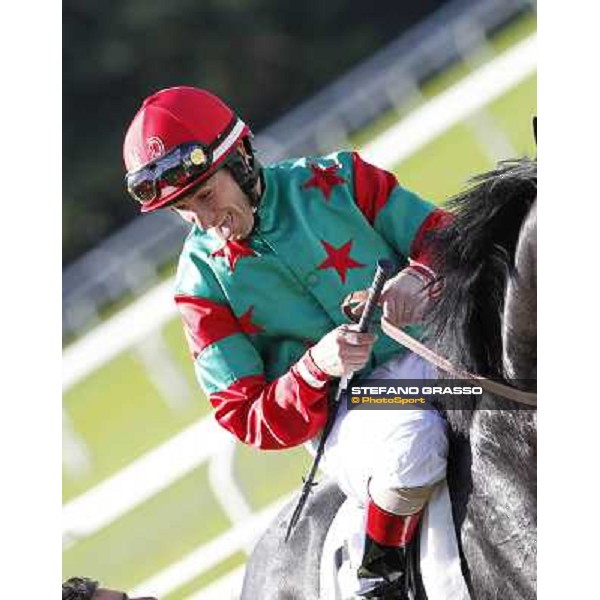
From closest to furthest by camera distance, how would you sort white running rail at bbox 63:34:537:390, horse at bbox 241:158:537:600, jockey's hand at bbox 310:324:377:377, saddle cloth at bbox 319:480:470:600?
horse at bbox 241:158:537:600 → saddle cloth at bbox 319:480:470:600 → jockey's hand at bbox 310:324:377:377 → white running rail at bbox 63:34:537:390

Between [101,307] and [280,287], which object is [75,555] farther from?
[280,287]

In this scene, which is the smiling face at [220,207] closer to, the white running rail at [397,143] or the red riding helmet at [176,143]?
the red riding helmet at [176,143]

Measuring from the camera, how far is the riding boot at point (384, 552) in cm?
245

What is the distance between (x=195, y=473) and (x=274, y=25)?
2.92ft

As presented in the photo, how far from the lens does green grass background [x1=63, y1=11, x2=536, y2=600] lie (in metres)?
2.90

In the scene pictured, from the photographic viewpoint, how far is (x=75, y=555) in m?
3.02

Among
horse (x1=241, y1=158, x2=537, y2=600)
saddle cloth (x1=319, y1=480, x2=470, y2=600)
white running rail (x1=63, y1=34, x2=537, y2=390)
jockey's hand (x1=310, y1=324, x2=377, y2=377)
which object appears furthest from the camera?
white running rail (x1=63, y1=34, x2=537, y2=390)

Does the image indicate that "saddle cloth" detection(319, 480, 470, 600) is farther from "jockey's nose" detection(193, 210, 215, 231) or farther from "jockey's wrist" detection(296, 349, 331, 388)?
"jockey's nose" detection(193, 210, 215, 231)

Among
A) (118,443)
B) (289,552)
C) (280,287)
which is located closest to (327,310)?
(280,287)

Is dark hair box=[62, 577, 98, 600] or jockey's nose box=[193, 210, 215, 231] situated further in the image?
dark hair box=[62, 577, 98, 600]

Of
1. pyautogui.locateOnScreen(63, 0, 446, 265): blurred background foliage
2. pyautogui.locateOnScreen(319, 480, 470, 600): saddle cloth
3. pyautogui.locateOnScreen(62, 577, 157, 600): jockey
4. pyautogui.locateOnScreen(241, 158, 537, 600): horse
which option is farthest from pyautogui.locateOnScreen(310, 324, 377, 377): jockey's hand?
pyautogui.locateOnScreen(62, 577, 157, 600): jockey

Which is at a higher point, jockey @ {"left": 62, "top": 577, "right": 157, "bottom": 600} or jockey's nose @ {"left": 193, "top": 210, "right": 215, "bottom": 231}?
jockey's nose @ {"left": 193, "top": 210, "right": 215, "bottom": 231}

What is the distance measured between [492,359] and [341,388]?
343 mm

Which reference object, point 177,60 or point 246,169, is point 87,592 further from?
point 177,60
